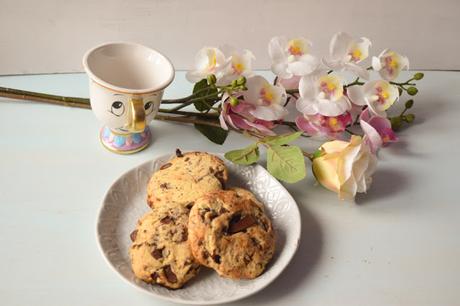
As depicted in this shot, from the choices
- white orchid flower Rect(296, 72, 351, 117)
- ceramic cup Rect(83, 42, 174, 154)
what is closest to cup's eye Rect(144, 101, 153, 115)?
ceramic cup Rect(83, 42, 174, 154)

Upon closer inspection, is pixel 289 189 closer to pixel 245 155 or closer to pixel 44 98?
pixel 245 155

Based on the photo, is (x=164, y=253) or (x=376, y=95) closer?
(x=164, y=253)

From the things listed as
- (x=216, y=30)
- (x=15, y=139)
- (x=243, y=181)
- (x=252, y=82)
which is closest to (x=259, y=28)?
(x=216, y=30)

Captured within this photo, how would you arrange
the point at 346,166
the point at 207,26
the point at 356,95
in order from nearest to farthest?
the point at 346,166 → the point at 356,95 → the point at 207,26

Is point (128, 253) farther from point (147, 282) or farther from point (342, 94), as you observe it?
point (342, 94)

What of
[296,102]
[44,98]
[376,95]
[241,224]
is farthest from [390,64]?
[44,98]

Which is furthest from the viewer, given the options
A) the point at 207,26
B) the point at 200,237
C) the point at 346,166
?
the point at 207,26
